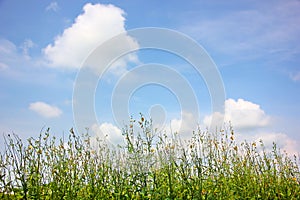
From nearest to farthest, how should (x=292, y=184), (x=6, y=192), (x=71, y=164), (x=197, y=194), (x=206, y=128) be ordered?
(x=6, y=192)
(x=197, y=194)
(x=71, y=164)
(x=292, y=184)
(x=206, y=128)

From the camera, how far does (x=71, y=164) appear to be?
518 centimetres

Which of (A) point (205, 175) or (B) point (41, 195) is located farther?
(A) point (205, 175)

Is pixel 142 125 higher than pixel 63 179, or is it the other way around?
pixel 142 125

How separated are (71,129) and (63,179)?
0.81m

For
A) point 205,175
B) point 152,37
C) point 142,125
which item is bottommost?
point 205,175

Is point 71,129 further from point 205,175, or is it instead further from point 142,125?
point 205,175

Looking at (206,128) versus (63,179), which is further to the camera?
(206,128)

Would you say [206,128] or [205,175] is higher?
[206,128]

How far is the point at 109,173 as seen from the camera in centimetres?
528

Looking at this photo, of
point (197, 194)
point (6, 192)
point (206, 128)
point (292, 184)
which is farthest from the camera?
point (206, 128)

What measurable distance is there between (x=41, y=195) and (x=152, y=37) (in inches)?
143

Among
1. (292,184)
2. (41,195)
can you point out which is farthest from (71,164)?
(292,184)

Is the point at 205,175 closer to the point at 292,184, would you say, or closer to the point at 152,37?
the point at 292,184

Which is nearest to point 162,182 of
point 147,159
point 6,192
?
point 147,159
